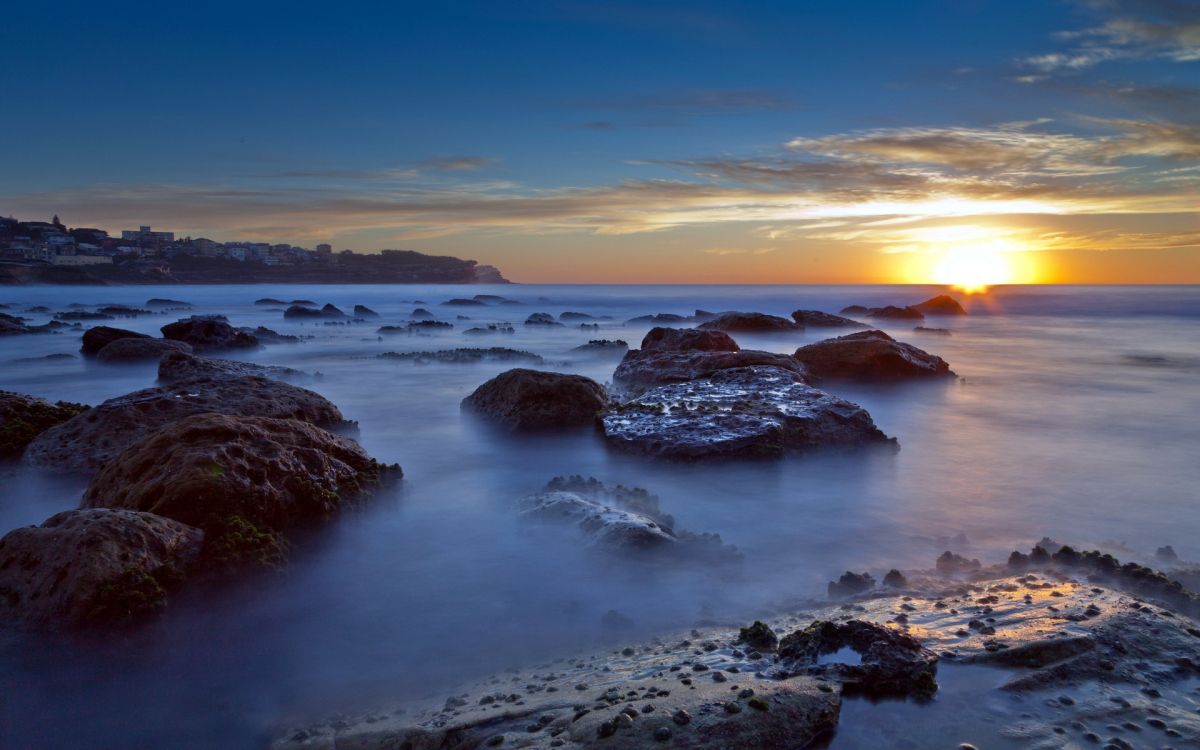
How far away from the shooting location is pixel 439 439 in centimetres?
1148

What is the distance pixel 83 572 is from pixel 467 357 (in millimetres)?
16434

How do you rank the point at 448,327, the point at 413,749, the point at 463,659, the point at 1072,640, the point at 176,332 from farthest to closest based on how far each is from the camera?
the point at 448,327
the point at 176,332
the point at 463,659
the point at 1072,640
the point at 413,749

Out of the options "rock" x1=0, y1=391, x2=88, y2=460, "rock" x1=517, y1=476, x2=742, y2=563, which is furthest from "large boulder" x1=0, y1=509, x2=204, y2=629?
"rock" x1=0, y1=391, x2=88, y2=460

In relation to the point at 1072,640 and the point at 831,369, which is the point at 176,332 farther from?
the point at 1072,640

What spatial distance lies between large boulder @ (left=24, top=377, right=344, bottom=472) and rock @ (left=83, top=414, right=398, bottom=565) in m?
1.69

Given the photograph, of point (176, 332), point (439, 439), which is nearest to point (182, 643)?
point (439, 439)

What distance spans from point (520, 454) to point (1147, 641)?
7460 mm

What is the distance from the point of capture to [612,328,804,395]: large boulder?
43.9 ft

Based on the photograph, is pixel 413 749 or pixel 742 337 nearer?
pixel 413 749

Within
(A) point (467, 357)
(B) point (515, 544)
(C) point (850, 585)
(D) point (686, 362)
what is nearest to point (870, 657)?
(C) point (850, 585)

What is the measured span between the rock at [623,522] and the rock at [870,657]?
2.06 m

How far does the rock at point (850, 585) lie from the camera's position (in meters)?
5.59

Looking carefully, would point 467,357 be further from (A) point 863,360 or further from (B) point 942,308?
(B) point 942,308

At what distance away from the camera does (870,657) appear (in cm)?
398
